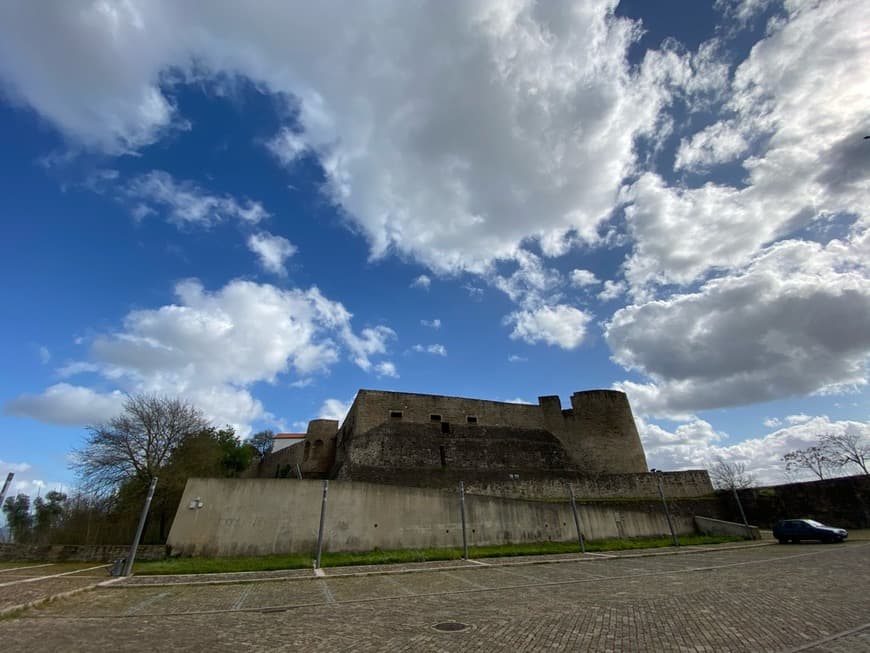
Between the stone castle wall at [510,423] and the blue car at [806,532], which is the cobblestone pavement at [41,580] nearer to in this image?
the stone castle wall at [510,423]

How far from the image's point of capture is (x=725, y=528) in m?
22.7

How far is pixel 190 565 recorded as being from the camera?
1201 cm

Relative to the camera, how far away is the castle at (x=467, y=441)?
27.8 meters

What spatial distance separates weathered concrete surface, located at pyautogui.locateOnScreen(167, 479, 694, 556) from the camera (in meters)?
14.2

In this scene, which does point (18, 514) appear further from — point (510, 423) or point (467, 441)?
point (510, 423)

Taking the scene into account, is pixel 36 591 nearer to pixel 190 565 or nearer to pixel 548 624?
pixel 190 565

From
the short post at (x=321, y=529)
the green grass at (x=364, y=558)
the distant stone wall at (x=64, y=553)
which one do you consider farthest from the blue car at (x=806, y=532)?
the distant stone wall at (x=64, y=553)

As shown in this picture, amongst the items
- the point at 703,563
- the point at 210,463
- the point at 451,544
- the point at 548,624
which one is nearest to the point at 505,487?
the point at 451,544

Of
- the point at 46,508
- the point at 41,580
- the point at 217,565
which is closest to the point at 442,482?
the point at 217,565

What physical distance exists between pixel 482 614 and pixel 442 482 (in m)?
21.7

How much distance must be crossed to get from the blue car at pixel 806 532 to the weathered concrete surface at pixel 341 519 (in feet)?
31.8

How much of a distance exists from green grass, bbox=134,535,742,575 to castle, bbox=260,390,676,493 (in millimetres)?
8391

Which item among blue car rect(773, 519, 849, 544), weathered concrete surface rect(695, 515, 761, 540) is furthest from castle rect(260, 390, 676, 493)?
blue car rect(773, 519, 849, 544)

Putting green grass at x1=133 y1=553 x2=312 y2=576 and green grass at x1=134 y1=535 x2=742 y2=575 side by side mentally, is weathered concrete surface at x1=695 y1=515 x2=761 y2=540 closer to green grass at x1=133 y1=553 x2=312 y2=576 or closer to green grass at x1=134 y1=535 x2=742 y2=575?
green grass at x1=134 y1=535 x2=742 y2=575
